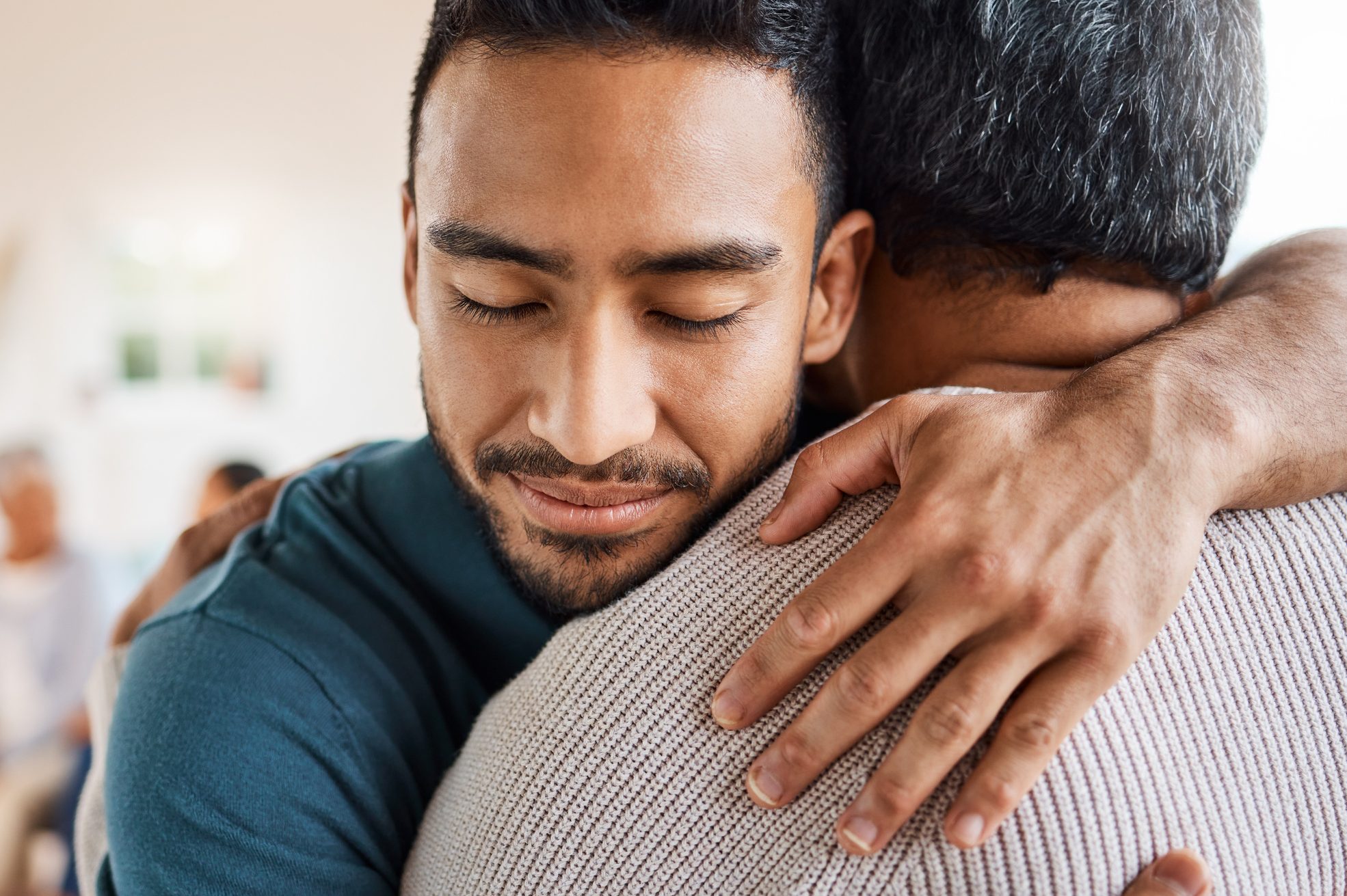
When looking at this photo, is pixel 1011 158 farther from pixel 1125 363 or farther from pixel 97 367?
A: pixel 97 367

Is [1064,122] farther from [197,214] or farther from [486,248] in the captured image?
[197,214]

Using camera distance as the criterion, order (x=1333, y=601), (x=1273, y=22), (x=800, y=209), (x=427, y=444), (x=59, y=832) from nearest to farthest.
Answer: (x=1333, y=601)
(x=800, y=209)
(x=427, y=444)
(x=1273, y=22)
(x=59, y=832)

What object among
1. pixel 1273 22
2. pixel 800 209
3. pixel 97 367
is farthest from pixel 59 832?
pixel 1273 22

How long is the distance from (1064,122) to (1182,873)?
69cm

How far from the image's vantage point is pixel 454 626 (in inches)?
46.1

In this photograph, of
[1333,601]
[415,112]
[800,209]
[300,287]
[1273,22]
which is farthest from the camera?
[300,287]

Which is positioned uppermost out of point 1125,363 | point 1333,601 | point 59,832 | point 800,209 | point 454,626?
point 800,209

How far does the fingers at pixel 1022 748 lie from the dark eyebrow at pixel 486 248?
52cm

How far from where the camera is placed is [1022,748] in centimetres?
67

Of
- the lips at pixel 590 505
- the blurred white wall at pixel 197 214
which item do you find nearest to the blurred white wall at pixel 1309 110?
the lips at pixel 590 505

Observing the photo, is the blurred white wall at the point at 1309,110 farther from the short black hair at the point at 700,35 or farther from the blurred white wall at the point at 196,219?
the blurred white wall at the point at 196,219

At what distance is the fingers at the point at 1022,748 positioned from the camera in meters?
0.67

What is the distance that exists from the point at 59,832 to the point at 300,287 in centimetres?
311

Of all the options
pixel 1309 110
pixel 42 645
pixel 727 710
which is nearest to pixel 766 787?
pixel 727 710
